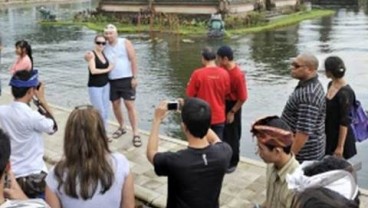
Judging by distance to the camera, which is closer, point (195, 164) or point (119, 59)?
point (195, 164)

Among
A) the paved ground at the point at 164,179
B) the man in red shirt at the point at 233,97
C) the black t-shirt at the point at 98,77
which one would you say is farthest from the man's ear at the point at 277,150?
the black t-shirt at the point at 98,77

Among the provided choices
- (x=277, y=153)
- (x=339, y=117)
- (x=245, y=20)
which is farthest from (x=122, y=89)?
(x=245, y=20)

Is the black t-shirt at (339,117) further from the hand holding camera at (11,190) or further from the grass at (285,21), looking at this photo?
the grass at (285,21)

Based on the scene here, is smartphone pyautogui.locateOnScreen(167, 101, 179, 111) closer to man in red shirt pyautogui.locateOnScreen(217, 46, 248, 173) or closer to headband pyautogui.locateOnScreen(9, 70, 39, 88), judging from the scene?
headband pyautogui.locateOnScreen(9, 70, 39, 88)

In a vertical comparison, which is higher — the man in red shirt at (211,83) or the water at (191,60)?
the man in red shirt at (211,83)

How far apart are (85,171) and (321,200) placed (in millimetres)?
1679

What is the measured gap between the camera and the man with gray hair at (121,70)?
7234 mm

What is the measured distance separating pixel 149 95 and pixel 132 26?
18516 mm

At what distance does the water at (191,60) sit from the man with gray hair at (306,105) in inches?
105

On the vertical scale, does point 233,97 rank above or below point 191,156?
below

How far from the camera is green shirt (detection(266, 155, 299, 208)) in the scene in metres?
3.11

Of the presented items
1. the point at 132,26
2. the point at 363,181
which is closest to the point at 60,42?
the point at 132,26

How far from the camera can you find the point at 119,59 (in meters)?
7.29

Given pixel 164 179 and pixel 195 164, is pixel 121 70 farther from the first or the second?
pixel 195 164
